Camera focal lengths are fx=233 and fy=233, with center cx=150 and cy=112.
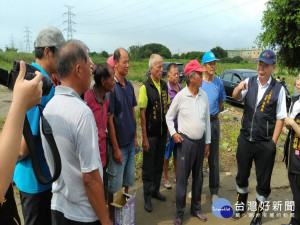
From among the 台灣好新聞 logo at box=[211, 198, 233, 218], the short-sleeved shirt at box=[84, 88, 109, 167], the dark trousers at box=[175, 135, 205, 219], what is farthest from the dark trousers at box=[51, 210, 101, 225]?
the 台灣好新聞 logo at box=[211, 198, 233, 218]

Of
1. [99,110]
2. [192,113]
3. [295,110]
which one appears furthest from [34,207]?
[295,110]

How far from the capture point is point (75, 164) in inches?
53.4

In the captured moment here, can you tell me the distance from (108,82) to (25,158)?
3.28 ft

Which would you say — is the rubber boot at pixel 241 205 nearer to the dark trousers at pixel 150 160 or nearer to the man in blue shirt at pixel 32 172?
the dark trousers at pixel 150 160

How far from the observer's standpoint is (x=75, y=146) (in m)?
1.31

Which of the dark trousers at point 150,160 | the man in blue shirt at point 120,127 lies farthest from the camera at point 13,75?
the dark trousers at point 150,160

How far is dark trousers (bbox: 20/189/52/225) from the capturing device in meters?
1.68

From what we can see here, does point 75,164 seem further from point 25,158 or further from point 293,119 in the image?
point 293,119

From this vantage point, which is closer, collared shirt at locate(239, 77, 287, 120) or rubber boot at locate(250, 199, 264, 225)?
collared shirt at locate(239, 77, 287, 120)

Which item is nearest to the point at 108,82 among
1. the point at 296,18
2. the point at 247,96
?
the point at 247,96

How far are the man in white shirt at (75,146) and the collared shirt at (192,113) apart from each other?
1.61 meters

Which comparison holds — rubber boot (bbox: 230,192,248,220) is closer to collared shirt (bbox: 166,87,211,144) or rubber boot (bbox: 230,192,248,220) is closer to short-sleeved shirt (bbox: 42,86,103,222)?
collared shirt (bbox: 166,87,211,144)

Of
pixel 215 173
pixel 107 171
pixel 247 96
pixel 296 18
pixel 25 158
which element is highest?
pixel 296 18

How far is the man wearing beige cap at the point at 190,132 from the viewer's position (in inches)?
110
